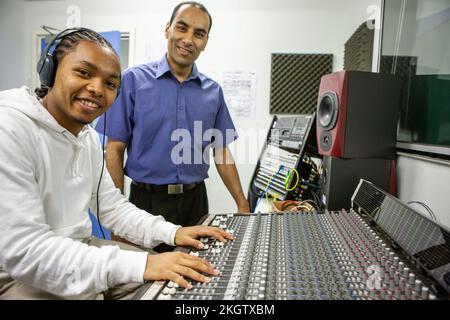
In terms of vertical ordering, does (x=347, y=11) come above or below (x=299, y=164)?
above

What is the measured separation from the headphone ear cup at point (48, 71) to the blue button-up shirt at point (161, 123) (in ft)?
2.26

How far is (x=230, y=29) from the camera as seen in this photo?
2.85 m

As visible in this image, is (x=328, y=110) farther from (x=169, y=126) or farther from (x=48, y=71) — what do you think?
(x=48, y=71)

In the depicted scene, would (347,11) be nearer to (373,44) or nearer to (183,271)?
(373,44)

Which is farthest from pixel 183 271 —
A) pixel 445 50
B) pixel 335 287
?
pixel 445 50

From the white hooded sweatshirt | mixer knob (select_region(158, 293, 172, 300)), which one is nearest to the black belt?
the white hooded sweatshirt

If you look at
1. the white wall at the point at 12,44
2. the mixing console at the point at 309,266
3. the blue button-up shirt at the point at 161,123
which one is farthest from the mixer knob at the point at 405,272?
the white wall at the point at 12,44

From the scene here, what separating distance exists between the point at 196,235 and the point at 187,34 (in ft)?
3.65

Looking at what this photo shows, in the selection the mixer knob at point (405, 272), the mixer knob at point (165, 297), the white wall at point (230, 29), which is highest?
the white wall at point (230, 29)

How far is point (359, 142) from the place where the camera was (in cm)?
120

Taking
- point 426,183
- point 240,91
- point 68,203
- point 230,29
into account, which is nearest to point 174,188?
point 68,203

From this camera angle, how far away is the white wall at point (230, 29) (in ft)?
8.92

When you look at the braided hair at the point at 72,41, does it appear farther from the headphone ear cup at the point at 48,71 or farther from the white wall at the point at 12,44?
the white wall at the point at 12,44

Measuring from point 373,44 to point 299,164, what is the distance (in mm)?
1082
